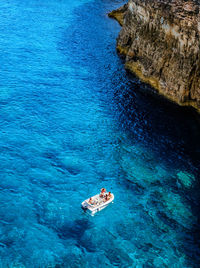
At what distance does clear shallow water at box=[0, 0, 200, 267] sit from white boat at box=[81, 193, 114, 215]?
0.81 m

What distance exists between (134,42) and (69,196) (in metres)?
42.2

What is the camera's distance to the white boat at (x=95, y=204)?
4003 cm

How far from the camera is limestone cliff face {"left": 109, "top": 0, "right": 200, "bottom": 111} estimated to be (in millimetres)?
55531

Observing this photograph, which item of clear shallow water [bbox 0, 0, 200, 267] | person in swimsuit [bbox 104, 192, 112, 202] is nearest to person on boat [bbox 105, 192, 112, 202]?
person in swimsuit [bbox 104, 192, 112, 202]

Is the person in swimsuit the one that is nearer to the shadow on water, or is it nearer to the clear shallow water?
the clear shallow water

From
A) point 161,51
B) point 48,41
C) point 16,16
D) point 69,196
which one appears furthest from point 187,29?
point 16,16

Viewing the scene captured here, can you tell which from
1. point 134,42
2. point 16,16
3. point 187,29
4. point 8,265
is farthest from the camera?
point 16,16

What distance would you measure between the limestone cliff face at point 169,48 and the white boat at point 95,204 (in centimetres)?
2658

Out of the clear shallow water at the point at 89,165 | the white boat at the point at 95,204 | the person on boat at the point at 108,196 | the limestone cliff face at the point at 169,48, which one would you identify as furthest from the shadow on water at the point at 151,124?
the person on boat at the point at 108,196

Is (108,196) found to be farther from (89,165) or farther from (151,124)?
(151,124)

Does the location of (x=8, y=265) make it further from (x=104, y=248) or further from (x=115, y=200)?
(x=115, y=200)

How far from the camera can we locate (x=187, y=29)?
55312 millimetres

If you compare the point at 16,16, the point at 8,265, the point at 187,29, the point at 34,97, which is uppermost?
the point at 187,29

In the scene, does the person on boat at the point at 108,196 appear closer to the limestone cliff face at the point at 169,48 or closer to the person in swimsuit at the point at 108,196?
the person in swimsuit at the point at 108,196
